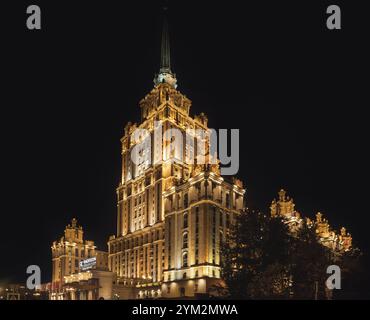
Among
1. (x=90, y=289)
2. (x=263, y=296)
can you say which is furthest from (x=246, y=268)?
(x=90, y=289)

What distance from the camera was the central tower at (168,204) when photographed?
325ft

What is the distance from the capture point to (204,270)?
94.9m

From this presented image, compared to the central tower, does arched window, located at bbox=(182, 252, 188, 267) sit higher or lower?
lower

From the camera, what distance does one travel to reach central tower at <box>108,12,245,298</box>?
325ft

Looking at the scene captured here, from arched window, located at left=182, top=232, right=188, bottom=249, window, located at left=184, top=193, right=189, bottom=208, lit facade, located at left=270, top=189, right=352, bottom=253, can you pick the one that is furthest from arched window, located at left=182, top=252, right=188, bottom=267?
lit facade, located at left=270, top=189, right=352, bottom=253

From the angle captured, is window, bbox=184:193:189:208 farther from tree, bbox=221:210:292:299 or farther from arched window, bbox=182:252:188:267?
tree, bbox=221:210:292:299

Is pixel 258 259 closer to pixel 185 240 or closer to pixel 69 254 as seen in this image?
pixel 185 240

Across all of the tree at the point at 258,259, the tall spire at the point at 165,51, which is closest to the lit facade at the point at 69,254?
the tall spire at the point at 165,51

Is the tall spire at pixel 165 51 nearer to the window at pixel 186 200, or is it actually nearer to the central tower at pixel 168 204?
the central tower at pixel 168 204

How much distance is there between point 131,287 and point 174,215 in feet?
81.0

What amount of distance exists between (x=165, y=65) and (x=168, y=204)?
204 feet

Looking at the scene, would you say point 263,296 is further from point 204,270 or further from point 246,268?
point 204,270

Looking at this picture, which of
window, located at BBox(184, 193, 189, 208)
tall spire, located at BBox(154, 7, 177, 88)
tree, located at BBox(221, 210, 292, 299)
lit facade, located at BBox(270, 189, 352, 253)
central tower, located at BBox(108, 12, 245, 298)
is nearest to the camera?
tree, located at BBox(221, 210, 292, 299)
